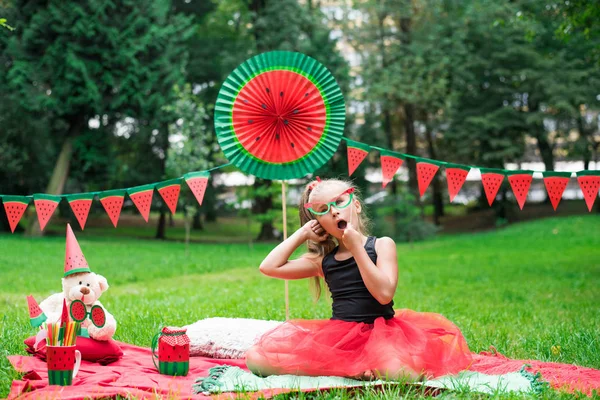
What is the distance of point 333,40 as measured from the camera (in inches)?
890

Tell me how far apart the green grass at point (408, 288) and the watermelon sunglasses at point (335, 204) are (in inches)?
44.7

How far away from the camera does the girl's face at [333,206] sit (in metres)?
4.05

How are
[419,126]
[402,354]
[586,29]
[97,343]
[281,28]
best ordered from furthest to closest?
[419,126]
[281,28]
[586,29]
[97,343]
[402,354]

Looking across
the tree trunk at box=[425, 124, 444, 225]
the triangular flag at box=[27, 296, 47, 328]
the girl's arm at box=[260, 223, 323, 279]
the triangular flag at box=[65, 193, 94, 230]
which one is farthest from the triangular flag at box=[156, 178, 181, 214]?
the tree trunk at box=[425, 124, 444, 225]

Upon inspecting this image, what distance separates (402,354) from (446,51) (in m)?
23.5

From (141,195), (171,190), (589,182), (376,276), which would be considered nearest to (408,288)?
(589,182)

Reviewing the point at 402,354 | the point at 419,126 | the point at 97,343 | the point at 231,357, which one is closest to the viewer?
the point at 402,354

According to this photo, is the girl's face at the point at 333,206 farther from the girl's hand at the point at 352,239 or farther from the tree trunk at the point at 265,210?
the tree trunk at the point at 265,210

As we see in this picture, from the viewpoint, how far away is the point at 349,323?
158 inches

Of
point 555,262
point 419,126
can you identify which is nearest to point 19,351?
point 555,262

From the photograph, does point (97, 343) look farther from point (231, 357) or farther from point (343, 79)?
point (343, 79)

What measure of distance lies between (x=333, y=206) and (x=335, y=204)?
1.3 inches

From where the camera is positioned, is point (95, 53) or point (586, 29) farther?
point (95, 53)

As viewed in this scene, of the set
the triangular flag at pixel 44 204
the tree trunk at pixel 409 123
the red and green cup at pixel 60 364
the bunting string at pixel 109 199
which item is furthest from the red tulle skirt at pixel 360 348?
the tree trunk at pixel 409 123
